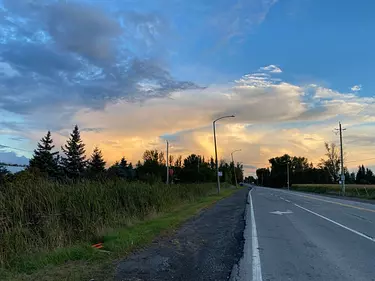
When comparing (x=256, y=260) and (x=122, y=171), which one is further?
(x=122, y=171)

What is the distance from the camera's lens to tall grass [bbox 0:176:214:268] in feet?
32.1

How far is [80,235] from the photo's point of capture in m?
12.3

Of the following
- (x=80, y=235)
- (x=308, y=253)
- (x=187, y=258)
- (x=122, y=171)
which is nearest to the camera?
(x=187, y=258)

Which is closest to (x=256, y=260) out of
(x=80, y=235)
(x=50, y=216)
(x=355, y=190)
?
(x=80, y=235)

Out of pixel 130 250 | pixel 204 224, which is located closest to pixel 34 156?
pixel 204 224

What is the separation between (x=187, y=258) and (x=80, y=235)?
4481 mm

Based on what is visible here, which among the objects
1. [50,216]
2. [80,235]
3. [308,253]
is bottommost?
[308,253]

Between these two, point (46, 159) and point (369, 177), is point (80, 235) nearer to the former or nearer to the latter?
point (46, 159)

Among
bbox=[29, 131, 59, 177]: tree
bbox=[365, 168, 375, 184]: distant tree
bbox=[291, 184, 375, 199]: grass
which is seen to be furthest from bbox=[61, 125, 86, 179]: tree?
bbox=[365, 168, 375, 184]: distant tree

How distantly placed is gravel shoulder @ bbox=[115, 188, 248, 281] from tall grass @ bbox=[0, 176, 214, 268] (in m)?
2.51

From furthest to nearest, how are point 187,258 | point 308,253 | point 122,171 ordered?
point 122,171 → point 308,253 → point 187,258

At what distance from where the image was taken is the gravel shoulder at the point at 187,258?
759 cm

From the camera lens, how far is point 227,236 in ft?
43.0

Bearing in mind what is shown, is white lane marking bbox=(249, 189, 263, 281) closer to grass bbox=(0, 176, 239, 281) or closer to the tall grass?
grass bbox=(0, 176, 239, 281)
